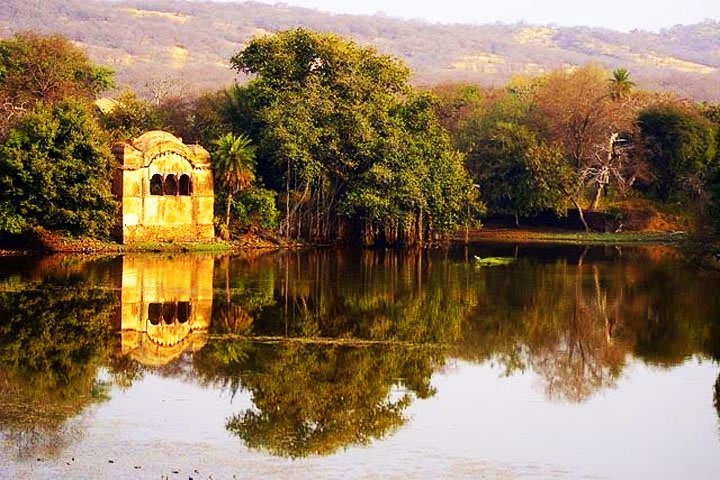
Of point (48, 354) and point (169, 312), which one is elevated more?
point (48, 354)

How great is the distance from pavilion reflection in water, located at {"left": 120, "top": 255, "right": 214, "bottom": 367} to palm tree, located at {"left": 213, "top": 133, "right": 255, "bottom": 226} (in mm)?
6255

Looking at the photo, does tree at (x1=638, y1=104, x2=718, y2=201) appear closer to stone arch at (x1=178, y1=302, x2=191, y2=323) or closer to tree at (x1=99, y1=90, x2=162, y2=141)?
tree at (x1=99, y1=90, x2=162, y2=141)

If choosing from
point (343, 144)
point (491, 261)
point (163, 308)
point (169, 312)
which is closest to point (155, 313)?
point (169, 312)

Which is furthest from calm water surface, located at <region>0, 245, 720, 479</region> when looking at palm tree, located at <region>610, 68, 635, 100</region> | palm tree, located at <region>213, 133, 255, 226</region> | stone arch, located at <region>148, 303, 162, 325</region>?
palm tree, located at <region>610, 68, 635, 100</region>

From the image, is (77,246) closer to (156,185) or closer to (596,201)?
(156,185)

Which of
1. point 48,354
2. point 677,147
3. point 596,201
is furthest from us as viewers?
point 596,201

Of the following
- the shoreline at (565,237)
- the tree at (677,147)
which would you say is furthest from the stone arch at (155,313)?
the tree at (677,147)

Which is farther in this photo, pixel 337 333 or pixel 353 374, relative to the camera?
pixel 337 333

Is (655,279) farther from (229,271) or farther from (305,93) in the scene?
(305,93)

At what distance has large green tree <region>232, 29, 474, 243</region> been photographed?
51.1m

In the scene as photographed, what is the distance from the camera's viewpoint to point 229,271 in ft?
135

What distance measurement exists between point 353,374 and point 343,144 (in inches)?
1132

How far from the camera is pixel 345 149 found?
52375 mm

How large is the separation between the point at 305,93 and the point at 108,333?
83.1 feet
